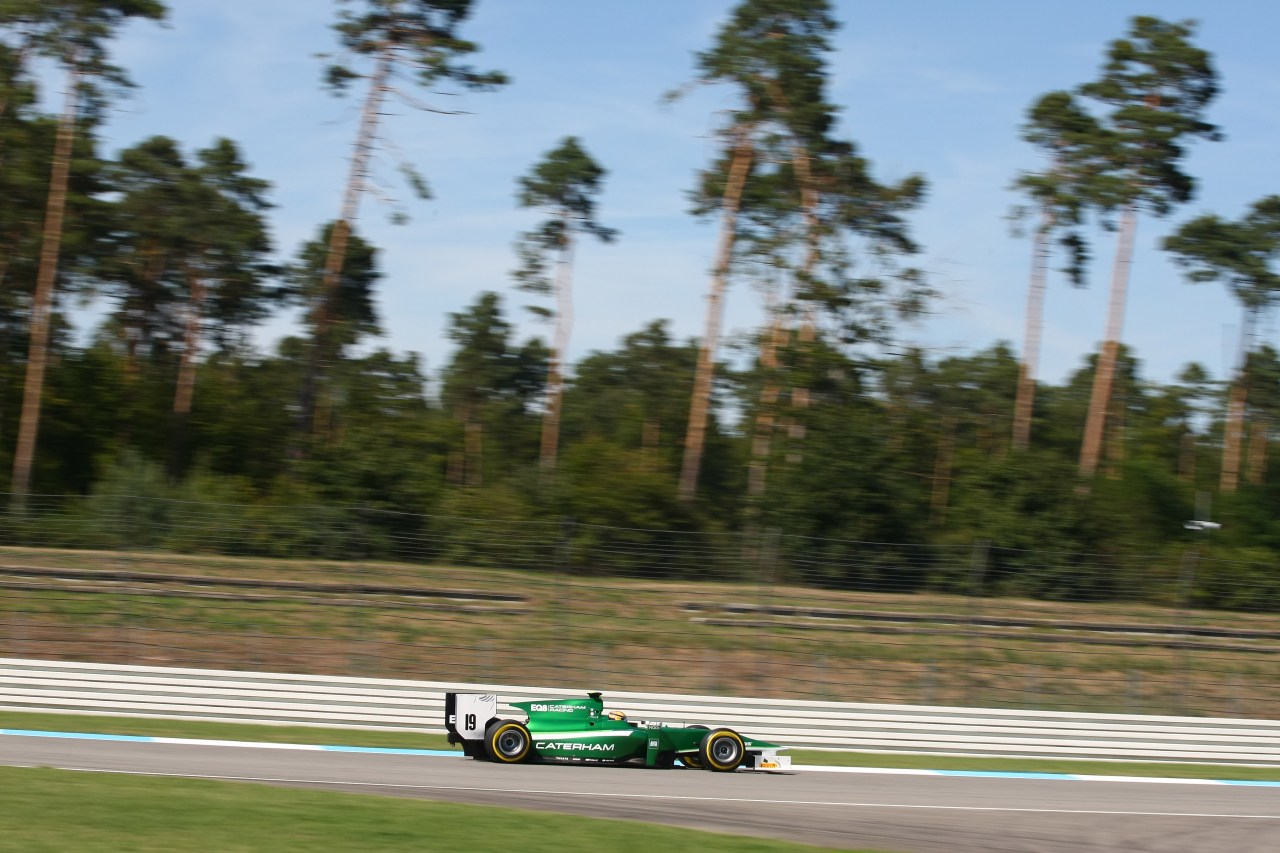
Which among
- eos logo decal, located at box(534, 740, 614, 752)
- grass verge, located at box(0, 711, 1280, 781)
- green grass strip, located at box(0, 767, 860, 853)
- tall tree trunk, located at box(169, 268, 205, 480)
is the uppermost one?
tall tree trunk, located at box(169, 268, 205, 480)

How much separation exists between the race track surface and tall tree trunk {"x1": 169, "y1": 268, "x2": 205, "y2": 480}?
2340 centimetres

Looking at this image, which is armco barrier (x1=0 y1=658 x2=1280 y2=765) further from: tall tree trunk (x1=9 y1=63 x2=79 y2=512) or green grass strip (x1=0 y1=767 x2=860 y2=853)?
tall tree trunk (x1=9 y1=63 x2=79 y2=512)

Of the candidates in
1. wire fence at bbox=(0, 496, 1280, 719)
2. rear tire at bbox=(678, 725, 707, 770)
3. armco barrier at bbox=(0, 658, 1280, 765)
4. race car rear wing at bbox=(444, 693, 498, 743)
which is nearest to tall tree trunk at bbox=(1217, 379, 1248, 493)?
wire fence at bbox=(0, 496, 1280, 719)

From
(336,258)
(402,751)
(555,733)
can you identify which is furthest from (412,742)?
(336,258)

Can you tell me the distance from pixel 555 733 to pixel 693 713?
3.69 metres

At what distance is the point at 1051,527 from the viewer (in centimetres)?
2678

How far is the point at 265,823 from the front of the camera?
7406mm

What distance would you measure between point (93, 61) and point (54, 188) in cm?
339

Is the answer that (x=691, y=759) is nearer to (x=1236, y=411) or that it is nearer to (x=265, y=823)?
(x=265, y=823)

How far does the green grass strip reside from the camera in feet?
22.3

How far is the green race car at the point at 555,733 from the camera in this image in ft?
36.1

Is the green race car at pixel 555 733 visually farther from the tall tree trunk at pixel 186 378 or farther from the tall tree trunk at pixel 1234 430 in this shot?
the tall tree trunk at pixel 1234 430

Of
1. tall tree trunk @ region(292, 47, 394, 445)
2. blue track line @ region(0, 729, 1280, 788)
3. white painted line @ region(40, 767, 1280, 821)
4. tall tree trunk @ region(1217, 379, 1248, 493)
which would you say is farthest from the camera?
tall tree trunk @ region(1217, 379, 1248, 493)

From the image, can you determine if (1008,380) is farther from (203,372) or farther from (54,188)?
(54,188)
